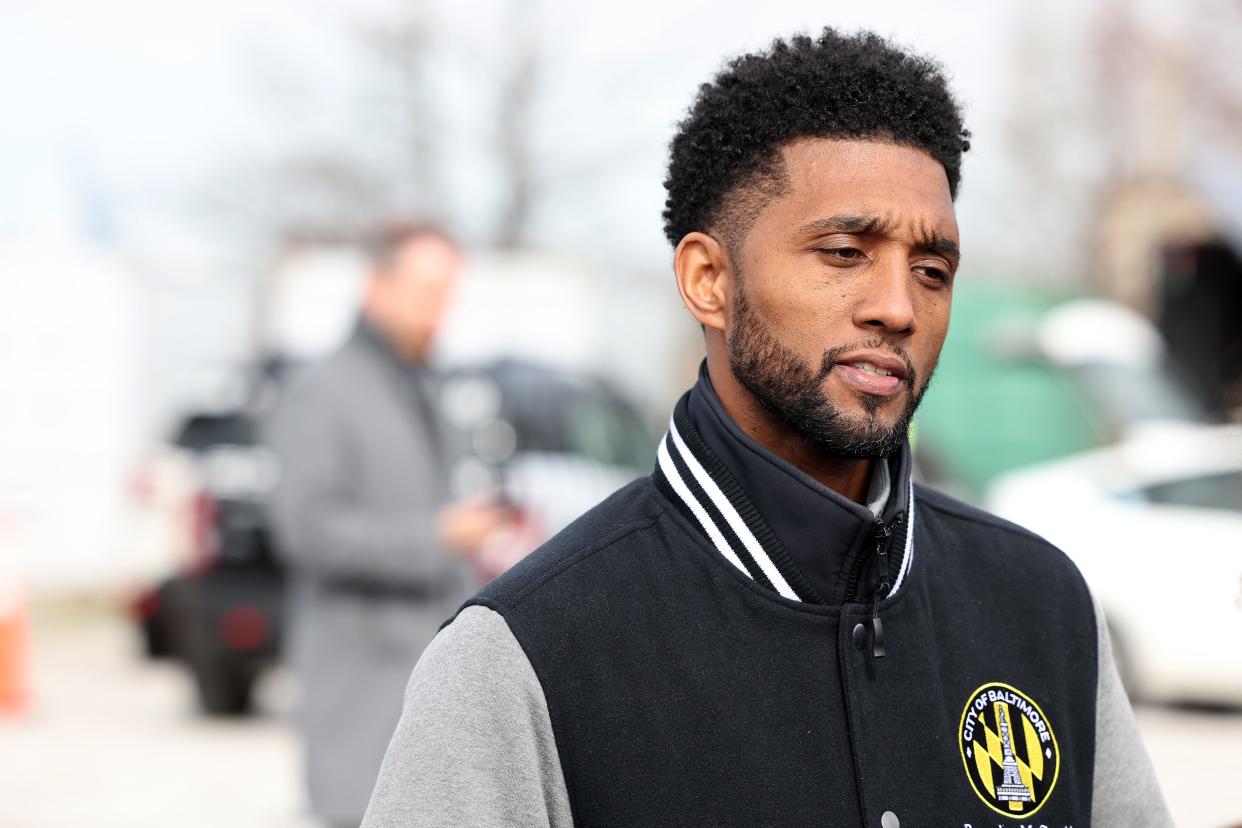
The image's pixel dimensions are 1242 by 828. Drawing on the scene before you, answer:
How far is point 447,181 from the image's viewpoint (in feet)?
96.7

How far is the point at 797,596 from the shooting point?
5.56 ft

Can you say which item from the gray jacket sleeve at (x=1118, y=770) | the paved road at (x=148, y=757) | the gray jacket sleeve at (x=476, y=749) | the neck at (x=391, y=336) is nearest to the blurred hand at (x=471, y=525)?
the neck at (x=391, y=336)

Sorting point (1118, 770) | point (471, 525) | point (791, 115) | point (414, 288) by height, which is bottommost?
point (1118, 770)

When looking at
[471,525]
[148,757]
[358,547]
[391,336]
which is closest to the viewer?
[358,547]

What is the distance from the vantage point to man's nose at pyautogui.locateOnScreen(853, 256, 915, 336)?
1.73m

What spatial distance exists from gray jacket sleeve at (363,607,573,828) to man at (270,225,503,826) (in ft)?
9.45

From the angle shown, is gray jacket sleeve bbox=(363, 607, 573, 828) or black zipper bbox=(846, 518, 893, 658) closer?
gray jacket sleeve bbox=(363, 607, 573, 828)

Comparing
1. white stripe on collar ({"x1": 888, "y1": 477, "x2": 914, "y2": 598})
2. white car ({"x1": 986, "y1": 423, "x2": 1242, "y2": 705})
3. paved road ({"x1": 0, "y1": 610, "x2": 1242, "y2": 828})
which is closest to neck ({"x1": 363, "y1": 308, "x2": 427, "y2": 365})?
paved road ({"x1": 0, "y1": 610, "x2": 1242, "y2": 828})

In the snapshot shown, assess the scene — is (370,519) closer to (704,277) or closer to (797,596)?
(704,277)

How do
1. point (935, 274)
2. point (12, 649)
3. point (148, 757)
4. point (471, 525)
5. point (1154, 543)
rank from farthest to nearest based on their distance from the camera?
point (12, 649)
point (1154, 543)
point (148, 757)
point (471, 525)
point (935, 274)

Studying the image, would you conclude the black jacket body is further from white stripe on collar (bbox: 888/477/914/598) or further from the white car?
the white car

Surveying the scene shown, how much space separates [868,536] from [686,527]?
7.1 inches

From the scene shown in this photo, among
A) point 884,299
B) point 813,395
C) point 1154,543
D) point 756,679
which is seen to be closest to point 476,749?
point 756,679

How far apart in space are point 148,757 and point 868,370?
811cm
